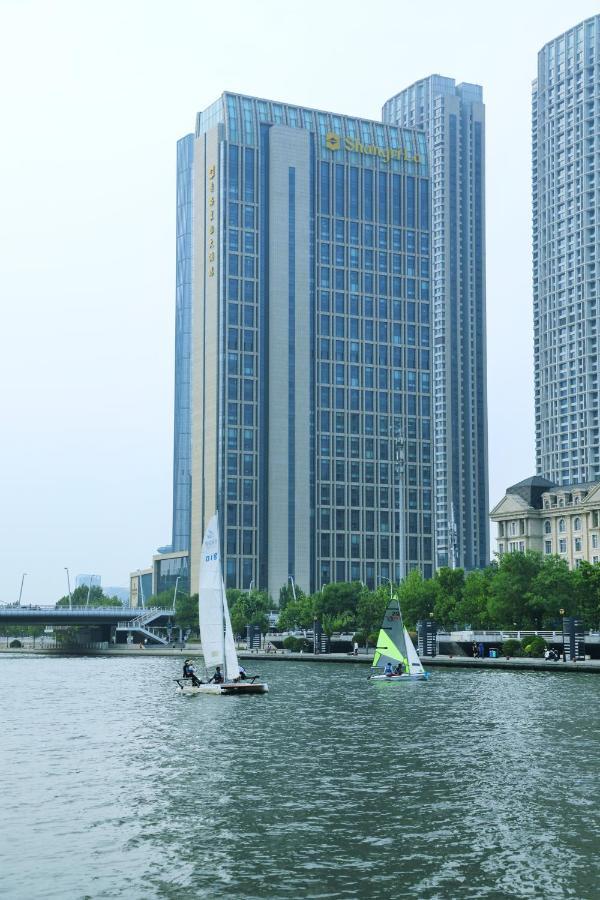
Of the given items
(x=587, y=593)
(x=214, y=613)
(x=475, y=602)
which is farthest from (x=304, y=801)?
(x=475, y=602)

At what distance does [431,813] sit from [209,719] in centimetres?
3800

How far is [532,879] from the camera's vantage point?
33.2m

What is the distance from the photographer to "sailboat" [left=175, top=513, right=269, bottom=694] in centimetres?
9769

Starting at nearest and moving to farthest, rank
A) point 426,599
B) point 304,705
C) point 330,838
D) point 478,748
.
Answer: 1. point 330,838
2. point 478,748
3. point 304,705
4. point 426,599

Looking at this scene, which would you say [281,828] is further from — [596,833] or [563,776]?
[563,776]

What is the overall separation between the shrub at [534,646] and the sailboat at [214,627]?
55180mm

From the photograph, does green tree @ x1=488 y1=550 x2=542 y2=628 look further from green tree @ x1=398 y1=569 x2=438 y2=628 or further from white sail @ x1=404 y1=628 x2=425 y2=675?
white sail @ x1=404 y1=628 x2=425 y2=675

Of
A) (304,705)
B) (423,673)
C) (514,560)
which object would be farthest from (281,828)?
(514,560)

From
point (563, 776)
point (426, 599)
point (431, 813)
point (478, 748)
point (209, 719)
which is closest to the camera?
point (431, 813)

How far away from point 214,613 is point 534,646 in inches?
2344

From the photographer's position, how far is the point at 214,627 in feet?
323

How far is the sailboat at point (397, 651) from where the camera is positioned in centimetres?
11719

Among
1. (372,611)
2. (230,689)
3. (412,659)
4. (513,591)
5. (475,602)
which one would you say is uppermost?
(513,591)

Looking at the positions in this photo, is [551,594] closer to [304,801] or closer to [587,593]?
[587,593]
